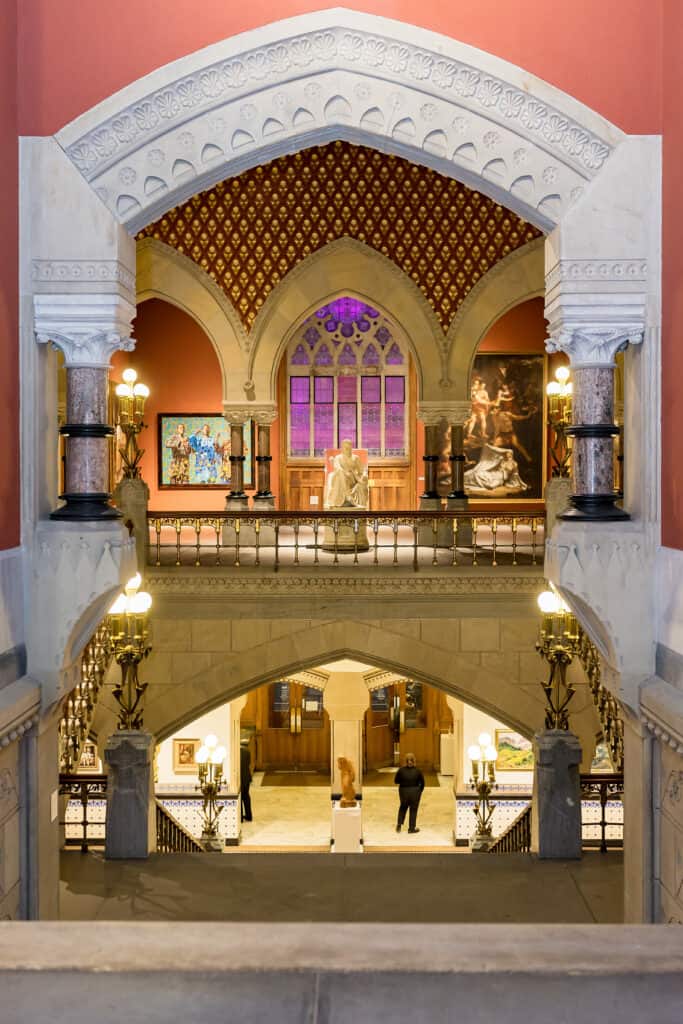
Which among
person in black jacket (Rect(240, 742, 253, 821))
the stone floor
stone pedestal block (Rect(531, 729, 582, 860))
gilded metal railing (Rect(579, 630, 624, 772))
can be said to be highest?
gilded metal railing (Rect(579, 630, 624, 772))

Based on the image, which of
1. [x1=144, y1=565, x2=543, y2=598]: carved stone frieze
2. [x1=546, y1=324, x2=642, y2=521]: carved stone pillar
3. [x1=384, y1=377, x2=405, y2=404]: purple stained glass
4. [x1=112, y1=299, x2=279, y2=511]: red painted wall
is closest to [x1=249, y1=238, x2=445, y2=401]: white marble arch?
[x1=112, y1=299, x2=279, y2=511]: red painted wall

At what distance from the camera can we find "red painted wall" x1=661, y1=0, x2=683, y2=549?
14.2ft

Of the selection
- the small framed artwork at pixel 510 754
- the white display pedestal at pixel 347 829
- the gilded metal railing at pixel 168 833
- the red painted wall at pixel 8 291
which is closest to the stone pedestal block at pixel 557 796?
the gilded metal railing at pixel 168 833

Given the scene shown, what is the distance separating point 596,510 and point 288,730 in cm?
1474

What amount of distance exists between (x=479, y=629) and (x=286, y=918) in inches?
203

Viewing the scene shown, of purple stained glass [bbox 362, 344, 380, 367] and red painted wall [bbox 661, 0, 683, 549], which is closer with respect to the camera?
red painted wall [bbox 661, 0, 683, 549]

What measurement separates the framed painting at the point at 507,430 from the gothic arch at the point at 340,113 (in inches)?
528

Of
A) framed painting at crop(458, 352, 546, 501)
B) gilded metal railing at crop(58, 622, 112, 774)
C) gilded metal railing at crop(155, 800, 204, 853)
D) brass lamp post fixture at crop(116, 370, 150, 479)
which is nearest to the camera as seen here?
gilded metal railing at crop(58, 622, 112, 774)

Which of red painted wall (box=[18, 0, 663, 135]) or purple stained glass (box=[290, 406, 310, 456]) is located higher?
red painted wall (box=[18, 0, 663, 135])

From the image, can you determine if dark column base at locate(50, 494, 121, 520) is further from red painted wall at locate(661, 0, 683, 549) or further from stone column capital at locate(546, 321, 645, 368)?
red painted wall at locate(661, 0, 683, 549)

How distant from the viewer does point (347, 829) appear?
1379 cm

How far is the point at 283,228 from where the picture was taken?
1417 cm

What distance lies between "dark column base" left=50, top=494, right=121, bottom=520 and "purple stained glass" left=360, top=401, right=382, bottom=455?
1359 cm

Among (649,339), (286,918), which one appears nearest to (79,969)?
(649,339)
